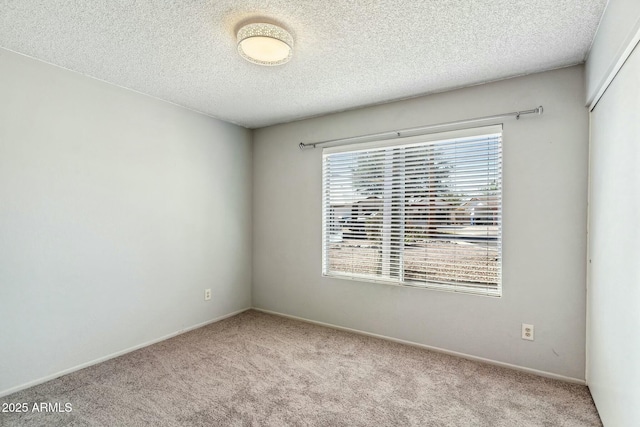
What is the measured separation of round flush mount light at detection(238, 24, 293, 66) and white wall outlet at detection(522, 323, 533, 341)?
269cm

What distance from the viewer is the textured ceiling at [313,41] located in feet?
5.74

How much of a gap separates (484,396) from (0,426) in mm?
3016

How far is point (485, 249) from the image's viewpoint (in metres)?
2.70

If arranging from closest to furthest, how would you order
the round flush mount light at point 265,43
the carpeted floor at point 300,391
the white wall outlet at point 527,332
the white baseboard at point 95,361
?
1. the round flush mount light at point 265,43
2. the carpeted floor at point 300,391
3. the white baseboard at point 95,361
4. the white wall outlet at point 527,332

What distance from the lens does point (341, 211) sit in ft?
11.6

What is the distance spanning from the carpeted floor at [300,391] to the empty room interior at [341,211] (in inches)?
0.8

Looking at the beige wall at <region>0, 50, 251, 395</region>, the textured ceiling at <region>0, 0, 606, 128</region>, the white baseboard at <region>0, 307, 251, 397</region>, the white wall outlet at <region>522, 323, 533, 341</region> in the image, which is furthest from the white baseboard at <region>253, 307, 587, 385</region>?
the textured ceiling at <region>0, 0, 606, 128</region>

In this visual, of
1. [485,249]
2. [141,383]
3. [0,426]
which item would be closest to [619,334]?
[485,249]

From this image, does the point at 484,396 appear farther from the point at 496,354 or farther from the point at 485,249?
the point at 485,249

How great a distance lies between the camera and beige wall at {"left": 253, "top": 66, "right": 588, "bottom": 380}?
7.77 ft

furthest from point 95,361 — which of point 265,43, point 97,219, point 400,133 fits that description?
point 400,133

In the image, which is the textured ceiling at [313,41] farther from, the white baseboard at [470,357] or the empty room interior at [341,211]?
the white baseboard at [470,357]

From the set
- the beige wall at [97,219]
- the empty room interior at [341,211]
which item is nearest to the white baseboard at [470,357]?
the empty room interior at [341,211]

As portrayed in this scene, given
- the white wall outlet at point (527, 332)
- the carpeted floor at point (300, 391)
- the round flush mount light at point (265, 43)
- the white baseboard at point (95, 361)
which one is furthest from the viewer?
the white wall outlet at point (527, 332)
